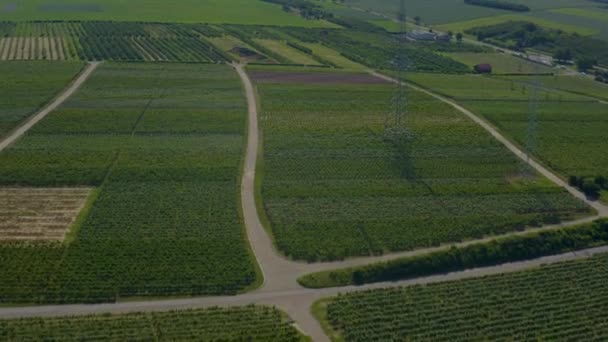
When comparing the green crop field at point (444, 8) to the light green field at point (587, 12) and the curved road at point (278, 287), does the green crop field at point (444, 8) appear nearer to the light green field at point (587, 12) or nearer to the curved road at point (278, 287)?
the light green field at point (587, 12)

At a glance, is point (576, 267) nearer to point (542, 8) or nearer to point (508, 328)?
point (508, 328)

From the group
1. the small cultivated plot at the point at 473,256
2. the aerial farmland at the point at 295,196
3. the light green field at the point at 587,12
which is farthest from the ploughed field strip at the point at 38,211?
the light green field at the point at 587,12

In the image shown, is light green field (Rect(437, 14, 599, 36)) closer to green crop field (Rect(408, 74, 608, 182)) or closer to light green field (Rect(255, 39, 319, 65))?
green crop field (Rect(408, 74, 608, 182))

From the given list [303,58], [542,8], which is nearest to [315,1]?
[542,8]

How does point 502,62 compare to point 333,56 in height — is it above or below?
below

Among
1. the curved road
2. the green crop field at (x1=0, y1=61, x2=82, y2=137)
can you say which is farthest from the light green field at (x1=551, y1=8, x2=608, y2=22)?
the green crop field at (x1=0, y1=61, x2=82, y2=137)

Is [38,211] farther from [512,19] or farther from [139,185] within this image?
[512,19]

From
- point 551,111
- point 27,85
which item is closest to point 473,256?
point 551,111
